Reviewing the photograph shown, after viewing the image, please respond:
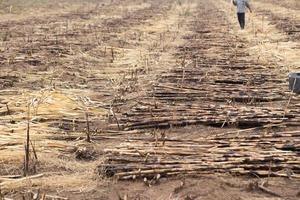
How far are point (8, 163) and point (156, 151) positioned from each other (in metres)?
1.31

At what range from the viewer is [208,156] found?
4.44 m

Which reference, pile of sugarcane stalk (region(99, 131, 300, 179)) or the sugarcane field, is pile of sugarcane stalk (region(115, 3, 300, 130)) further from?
pile of sugarcane stalk (region(99, 131, 300, 179))

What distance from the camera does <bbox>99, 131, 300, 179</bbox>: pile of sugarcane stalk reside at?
4230mm

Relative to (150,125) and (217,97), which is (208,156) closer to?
(150,125)

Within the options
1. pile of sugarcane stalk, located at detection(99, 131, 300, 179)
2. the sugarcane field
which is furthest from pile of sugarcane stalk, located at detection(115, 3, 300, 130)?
pile of sugarcane stalk, located at detection(99, 131, 300, 179)

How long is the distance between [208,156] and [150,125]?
1215mm

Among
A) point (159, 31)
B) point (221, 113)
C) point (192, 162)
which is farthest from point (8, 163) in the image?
point (159, 31)

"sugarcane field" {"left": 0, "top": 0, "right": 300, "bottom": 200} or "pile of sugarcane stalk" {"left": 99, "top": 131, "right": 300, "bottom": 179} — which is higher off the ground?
"pile of sugarcane stalk" {"left": 99, "top": 131, "right": 300, "bottom": 179}

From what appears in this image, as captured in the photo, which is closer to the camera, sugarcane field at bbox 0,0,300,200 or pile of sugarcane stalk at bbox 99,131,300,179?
sugarcane field at bbox 0,0,300,200

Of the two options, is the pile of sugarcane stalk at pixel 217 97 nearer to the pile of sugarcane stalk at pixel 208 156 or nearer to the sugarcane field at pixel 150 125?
the sugarcane field at pixel 150 125

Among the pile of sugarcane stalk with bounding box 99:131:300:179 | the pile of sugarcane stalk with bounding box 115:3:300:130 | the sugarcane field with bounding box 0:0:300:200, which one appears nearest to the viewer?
the sugarcane field with bounding box 0:0:300:200

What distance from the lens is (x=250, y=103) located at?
6418mm

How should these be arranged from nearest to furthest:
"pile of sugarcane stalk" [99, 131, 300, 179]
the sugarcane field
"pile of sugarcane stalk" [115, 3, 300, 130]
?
the sugarcane field
"pile of sugarcane stalk" [99, 131, 300, 179]
"pile of sugarcane stalk" [115, 3, 300, 130]

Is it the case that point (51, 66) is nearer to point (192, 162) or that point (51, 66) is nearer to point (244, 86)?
point (244, 86)
